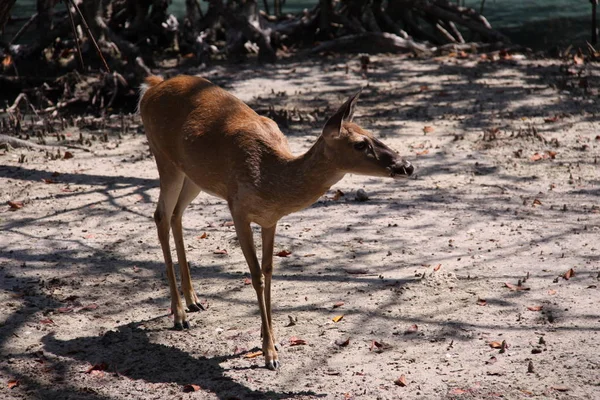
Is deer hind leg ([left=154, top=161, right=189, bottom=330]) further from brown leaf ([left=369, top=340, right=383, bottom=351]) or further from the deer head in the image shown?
the deer head

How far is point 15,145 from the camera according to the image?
9570 millimetres

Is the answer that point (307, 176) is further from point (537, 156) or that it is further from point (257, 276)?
point (537, 156)

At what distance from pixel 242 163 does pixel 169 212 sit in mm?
944

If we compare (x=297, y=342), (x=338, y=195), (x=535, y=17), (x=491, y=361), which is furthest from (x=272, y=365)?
(x=535, y=17)

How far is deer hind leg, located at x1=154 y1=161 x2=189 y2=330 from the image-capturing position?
566 cm

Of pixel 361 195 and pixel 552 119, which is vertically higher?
pixel 361 195

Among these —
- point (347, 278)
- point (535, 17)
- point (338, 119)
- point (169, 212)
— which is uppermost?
point (338, 119)

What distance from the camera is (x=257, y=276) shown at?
5141 mm

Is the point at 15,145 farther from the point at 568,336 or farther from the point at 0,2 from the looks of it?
the point at 568,336

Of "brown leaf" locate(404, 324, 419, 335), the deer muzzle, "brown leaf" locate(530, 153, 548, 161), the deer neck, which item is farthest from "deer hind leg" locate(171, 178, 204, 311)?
"brown leaf" locate(530, 153, 548, 161)

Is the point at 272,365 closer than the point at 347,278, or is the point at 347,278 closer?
the point at 272,365

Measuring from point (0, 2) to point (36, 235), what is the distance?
6.83ft

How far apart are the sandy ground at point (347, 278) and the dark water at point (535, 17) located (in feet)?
20.6

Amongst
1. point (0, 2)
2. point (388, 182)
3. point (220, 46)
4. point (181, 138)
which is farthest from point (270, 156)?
point (220, 46)
